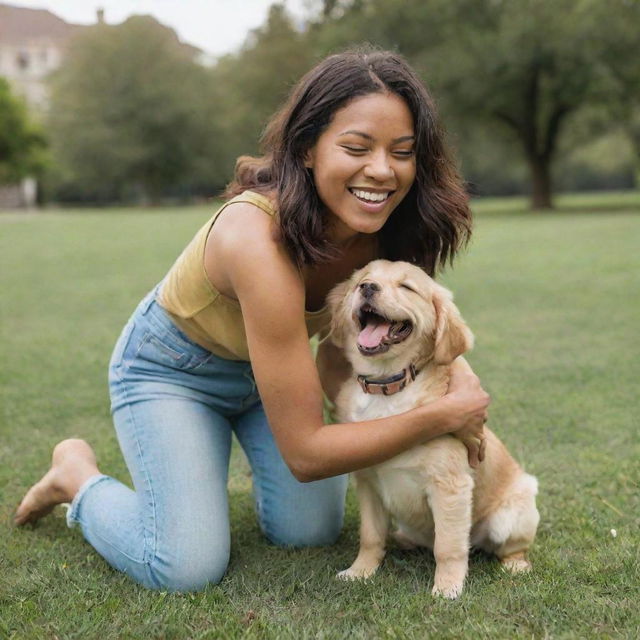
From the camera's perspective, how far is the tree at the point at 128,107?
4984 centimetres

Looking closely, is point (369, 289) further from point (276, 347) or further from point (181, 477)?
point (181, 477)

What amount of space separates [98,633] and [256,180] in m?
1.69

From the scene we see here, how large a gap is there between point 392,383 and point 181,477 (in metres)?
0.90

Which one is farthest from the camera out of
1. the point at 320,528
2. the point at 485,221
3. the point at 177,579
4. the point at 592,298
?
the point at 485,221

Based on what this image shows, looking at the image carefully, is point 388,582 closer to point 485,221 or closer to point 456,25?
point 485,221

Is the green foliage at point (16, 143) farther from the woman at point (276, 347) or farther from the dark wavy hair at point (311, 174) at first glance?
the dark wavy hair at point (311, 174)

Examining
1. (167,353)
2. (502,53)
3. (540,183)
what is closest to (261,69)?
(540,183)

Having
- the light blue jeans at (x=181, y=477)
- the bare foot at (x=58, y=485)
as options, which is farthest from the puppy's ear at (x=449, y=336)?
the bare foot at (x=58, y=485)

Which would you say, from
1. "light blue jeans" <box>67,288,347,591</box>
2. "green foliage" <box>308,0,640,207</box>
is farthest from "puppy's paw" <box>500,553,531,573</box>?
"green foliage" <box>308,0,640,207</box>

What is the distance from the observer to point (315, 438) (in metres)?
2.87

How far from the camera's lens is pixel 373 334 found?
3.03m

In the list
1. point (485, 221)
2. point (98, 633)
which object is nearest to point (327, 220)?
point (98, 633)

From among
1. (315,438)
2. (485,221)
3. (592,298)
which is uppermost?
(315,438)

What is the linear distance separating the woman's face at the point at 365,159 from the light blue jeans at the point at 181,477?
0.88 metres
